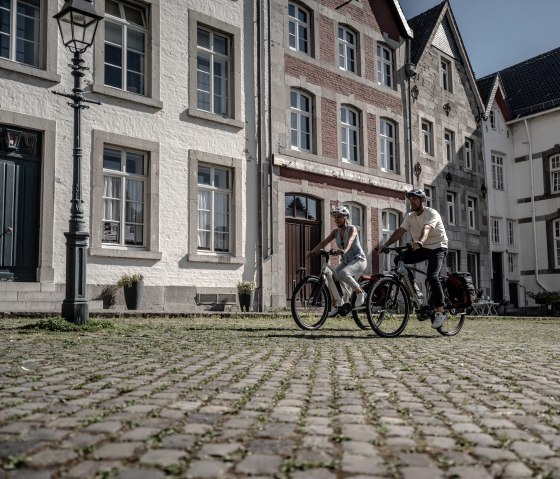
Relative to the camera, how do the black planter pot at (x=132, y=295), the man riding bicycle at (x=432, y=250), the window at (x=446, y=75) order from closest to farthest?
the man riding bicycle at (x=432, y=250)
the black planter pot at (x=132, y=295)
the window at (x=446, y=75)

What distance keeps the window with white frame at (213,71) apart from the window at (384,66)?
6.91 metres

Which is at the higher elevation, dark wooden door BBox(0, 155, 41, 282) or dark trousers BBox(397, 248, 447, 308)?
dark wooden door BBox(0, 155, 41, 282)

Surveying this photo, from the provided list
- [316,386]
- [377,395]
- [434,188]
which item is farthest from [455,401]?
[434,188]

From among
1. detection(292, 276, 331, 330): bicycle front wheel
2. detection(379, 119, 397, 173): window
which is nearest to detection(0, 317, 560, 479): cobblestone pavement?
detection(292, 276, 331, 330): bicycle front wheel

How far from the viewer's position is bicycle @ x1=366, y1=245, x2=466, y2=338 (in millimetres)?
8398

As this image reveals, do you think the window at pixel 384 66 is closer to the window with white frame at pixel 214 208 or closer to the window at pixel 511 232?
the window with white frame at pixel 214 208

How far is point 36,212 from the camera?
12.9 m

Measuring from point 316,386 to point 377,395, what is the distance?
1.49 feet

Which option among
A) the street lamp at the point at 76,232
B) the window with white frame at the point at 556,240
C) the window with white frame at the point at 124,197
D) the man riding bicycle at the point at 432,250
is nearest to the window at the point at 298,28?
the window with white frame at the point at 124,197

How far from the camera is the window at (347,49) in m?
20.5

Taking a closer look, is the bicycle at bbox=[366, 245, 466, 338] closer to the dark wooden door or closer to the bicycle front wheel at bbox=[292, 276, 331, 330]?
the bicycle front wheel at bbox=[292, 276, 331, 330]

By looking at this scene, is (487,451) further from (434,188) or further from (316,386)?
(434,188)

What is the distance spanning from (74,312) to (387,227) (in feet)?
47.5

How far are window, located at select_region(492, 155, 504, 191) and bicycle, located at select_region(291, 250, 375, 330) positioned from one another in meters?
22.1
